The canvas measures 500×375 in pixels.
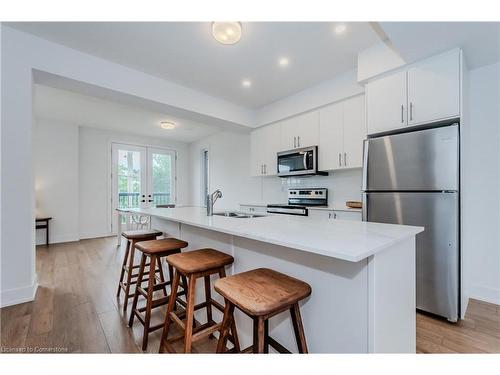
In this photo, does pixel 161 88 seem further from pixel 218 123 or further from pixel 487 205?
pixel 487 205

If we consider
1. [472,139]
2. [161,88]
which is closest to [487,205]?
[472,139]

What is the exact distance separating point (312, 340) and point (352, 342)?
0.22 m

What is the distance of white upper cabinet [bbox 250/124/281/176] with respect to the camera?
3918mm

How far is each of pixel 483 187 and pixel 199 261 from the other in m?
2.84

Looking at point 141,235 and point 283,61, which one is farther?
point 283,61

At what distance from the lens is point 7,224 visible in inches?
84.3

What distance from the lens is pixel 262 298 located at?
3.31ft

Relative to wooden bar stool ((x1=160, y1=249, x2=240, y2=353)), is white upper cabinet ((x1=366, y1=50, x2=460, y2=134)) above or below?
above

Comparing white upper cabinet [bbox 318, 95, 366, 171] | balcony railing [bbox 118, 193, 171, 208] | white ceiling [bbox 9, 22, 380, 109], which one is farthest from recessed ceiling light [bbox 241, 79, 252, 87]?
balcony railing [bbox 118, 193, 171, 208]

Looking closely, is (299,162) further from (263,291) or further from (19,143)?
(19,143)

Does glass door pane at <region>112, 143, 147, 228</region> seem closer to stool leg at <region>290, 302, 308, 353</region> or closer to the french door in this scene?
the french door

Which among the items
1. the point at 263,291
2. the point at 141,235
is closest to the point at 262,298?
the point at 263,291

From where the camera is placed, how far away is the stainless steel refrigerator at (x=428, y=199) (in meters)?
1.93

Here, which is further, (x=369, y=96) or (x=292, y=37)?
(x=369, y=96)
